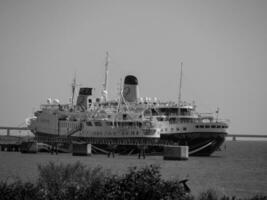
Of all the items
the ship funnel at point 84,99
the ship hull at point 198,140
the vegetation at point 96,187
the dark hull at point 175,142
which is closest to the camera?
the vegetation at point 96,187

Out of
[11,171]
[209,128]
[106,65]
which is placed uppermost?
[106,65]

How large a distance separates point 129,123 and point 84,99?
1422 cm

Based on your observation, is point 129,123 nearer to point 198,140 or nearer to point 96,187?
point 198,140

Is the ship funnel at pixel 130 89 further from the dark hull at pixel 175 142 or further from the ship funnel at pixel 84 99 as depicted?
the dark hull at pixel 175 142

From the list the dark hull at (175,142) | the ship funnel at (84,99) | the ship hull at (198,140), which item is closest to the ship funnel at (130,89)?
the ship funnel at (84,99)

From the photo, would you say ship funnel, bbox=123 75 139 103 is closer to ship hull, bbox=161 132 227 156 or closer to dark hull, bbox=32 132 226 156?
dark hull, bbox=32 132 226 156

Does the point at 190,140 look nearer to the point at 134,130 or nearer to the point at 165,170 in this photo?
the point at 134,130

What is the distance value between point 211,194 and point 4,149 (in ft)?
298

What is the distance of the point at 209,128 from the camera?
323ft

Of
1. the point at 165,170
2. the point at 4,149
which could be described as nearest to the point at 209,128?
the point at 165,170

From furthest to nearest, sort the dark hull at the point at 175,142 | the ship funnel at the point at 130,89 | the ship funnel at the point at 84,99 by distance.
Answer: the ship funnel at the point at 84,99 → the ship funnel at the point at 130,89 → the dark hull at the point at 175,142

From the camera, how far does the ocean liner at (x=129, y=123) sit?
323 ft

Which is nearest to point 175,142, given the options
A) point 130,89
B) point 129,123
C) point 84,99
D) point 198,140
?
point 198,140

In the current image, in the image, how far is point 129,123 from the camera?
103m
